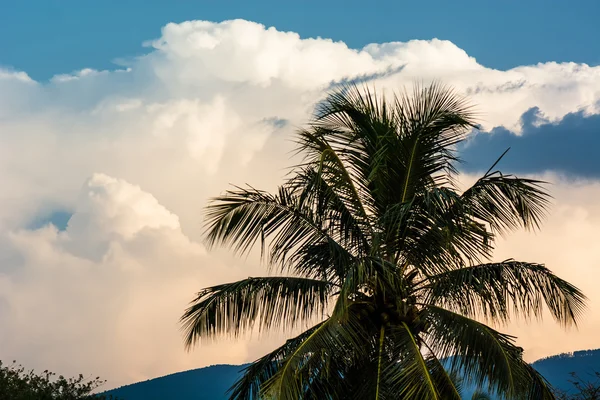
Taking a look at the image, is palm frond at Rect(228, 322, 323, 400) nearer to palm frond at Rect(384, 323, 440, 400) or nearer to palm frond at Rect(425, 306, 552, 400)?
palm frond at Rect(384, 323, 440, 400)

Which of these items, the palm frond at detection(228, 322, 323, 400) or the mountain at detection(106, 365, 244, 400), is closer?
the palm frond at detection(228, 322, 323, 400)

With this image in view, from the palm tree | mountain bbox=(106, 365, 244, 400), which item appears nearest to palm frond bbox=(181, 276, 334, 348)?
the palm tree

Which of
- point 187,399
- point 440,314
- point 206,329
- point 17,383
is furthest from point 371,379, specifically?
point 187,399

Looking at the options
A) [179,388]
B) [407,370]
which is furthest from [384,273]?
[179,388]

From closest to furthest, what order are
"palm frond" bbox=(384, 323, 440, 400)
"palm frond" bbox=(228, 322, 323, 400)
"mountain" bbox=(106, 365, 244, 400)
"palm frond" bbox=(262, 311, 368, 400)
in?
"palm frond" bbox=(262, 311, 368, 400) < "palm frond" bbox=(384, 323, 440, 400) < "palm frond" bbox=(228, 322, 323, 400) < "mountain" bbox=(106, 365, 244, 400)

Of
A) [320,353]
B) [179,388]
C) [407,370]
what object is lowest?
[407,370]

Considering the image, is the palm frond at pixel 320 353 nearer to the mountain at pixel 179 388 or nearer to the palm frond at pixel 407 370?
the palm frond at pixel 407 370

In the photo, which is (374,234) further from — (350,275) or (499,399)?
(499,399)

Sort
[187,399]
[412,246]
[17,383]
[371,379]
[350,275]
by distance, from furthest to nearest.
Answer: [187,399] < [17,383] < [412,246] < [371,379] < [350,275]

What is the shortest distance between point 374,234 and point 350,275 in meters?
1.94

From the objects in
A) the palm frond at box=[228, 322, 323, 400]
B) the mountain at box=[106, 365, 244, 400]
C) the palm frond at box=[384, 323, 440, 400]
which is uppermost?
the mountain at box=[106, 365, 244, 400]

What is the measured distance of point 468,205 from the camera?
14.5 metres

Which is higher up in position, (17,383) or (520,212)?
(17,383)

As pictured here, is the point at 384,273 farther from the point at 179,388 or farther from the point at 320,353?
the point at 179,388
